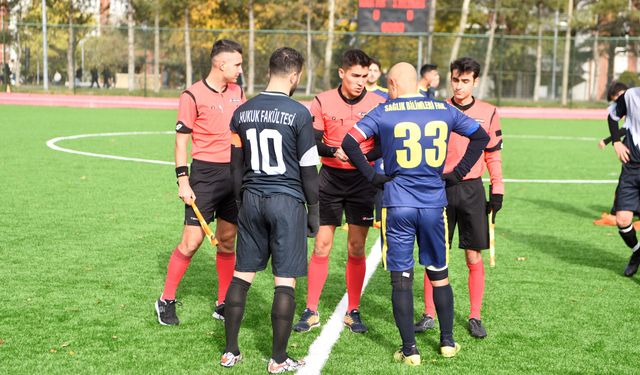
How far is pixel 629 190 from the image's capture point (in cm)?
882

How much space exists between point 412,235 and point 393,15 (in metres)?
30.6

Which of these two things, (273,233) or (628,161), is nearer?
(273,233)

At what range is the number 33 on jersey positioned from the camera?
5680mm

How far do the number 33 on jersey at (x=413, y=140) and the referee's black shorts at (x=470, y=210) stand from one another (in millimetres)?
914

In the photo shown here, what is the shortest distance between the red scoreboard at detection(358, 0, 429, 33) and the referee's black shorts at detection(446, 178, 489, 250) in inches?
1161

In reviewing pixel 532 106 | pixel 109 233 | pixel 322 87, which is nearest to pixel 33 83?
pixel 322 87

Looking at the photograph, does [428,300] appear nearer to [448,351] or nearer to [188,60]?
[448,351]

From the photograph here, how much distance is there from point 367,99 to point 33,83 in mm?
39836

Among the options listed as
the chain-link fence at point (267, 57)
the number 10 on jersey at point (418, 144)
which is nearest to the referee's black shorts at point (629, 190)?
the number 10 on jersey at point (418, 144)

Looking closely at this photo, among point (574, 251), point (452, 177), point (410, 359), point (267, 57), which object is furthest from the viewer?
point (267, 57)

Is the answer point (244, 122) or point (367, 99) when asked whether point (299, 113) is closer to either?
point (244, 122)

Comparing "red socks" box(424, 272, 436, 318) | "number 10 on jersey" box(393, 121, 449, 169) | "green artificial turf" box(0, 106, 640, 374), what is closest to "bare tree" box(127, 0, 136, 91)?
"green artificial turf" box(0, 106, 640, 374)

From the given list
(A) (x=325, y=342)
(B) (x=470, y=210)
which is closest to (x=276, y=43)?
(B) (x=470, y=210)

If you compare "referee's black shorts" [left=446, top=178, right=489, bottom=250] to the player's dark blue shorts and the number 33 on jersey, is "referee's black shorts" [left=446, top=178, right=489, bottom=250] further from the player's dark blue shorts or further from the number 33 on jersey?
the number 33 on jersey
